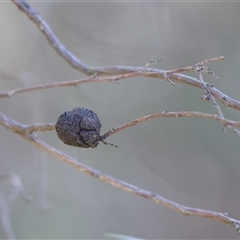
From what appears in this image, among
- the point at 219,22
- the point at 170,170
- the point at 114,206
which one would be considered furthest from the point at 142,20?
the point at 114,206

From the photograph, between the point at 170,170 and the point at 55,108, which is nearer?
the point at 55,108

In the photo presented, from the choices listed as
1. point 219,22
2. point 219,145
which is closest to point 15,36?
point 219,22

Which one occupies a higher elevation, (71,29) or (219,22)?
(219,22)

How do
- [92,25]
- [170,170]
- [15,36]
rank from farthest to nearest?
1. [170,170]
2. [92,25]
3. [15,36]

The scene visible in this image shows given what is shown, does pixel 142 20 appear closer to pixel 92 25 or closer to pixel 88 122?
pixel 92 25

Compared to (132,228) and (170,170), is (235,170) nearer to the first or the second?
(170,170)

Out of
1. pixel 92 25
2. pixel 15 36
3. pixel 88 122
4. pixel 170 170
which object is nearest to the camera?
pixel 88 122

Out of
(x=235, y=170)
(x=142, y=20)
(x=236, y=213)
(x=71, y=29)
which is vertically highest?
(x=142, y=20)
